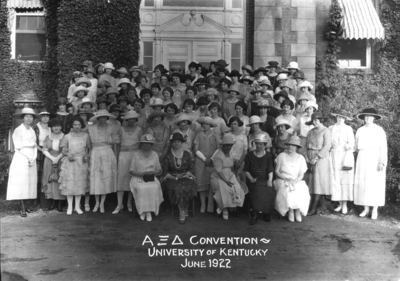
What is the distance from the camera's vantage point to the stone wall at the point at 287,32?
13.1m

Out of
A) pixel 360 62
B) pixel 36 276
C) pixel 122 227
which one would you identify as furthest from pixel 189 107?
pixel 360 62

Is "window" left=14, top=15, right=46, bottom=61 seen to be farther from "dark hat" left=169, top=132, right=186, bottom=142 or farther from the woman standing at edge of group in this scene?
"dark hat" left=169, top=132, right=186, bottom=142

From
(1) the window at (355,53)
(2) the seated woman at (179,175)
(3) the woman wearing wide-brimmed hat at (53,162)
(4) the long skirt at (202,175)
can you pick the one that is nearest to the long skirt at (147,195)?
(2) the seated woman at (179,175)

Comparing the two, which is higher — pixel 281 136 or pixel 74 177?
pixel 281 136

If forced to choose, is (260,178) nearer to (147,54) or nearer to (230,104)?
(230,104)

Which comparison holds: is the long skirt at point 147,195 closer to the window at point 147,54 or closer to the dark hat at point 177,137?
the dark hat at point 177,137

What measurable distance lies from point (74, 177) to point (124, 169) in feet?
2.74

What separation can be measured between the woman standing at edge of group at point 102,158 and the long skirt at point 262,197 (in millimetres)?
2354

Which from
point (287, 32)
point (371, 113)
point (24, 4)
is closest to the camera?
point (371, 113)

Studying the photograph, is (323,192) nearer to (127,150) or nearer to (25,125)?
(127,150)

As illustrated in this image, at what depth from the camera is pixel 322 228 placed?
25.0ft

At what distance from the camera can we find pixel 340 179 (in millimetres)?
8641

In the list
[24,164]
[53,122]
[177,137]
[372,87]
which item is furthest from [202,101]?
[372,87]

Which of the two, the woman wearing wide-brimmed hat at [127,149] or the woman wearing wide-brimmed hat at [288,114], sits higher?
the woman wearing wide-brimmed hat at [288,114]
